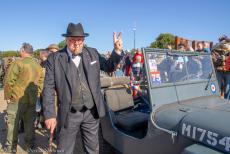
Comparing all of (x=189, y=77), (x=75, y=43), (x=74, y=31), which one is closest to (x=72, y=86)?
(x=75, y=43)

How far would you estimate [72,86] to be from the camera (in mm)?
2746

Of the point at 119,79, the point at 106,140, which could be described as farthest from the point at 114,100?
the point at 106,140

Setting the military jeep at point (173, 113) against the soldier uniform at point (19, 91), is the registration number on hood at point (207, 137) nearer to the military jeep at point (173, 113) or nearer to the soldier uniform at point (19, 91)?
the military jeep at point (173, 113)

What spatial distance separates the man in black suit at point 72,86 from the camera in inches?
108

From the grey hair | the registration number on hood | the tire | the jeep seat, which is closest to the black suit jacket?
the jeep seat

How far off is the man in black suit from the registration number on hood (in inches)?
40.2

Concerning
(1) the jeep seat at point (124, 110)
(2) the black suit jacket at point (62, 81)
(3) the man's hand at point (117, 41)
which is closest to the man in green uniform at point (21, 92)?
(1) the jeep seat at point (124, 110)

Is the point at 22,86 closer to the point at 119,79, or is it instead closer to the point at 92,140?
the point at 119,79

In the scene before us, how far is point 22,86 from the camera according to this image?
166 inches

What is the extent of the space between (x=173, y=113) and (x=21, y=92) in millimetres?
2655

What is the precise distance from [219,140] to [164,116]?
0.62 meters

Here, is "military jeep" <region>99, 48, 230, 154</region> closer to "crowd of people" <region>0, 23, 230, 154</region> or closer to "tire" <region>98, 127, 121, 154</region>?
"tire" <region>98, 127, 121, 154</region>

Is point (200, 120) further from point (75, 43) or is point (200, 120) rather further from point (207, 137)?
point (75, 43)

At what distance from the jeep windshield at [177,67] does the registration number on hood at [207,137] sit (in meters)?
0.69
